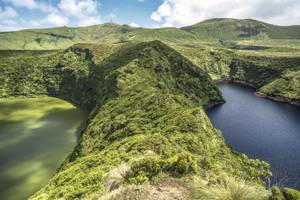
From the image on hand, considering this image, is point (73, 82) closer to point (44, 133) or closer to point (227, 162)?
point (44, 133)

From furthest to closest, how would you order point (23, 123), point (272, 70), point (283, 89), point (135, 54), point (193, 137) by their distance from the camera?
1. point (272, 70)
2. point (283, 89)
3. point (135, 54)
4. point (23, 123)
5. point (193, 137)

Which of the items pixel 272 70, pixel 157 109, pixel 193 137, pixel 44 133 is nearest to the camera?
pixel 193 137

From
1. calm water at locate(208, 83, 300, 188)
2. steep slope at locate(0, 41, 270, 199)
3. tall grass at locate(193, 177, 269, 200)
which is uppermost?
tall grass at locate(193, 177, 269, 200)

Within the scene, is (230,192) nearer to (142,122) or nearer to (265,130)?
(142,122)

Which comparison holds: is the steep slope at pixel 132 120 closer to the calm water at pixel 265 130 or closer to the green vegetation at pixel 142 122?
the green vegetation at pixel 142 122

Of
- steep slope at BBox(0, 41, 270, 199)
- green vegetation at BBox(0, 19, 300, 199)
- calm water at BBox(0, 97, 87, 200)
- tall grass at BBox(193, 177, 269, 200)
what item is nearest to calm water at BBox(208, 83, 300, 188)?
green vegetation at BBox(0, 19, 300, 199)

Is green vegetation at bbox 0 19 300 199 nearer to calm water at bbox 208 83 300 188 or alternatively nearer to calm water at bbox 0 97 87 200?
calm water at bbox 208 83 300 188

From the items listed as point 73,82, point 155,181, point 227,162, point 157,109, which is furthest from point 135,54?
point 155,181
